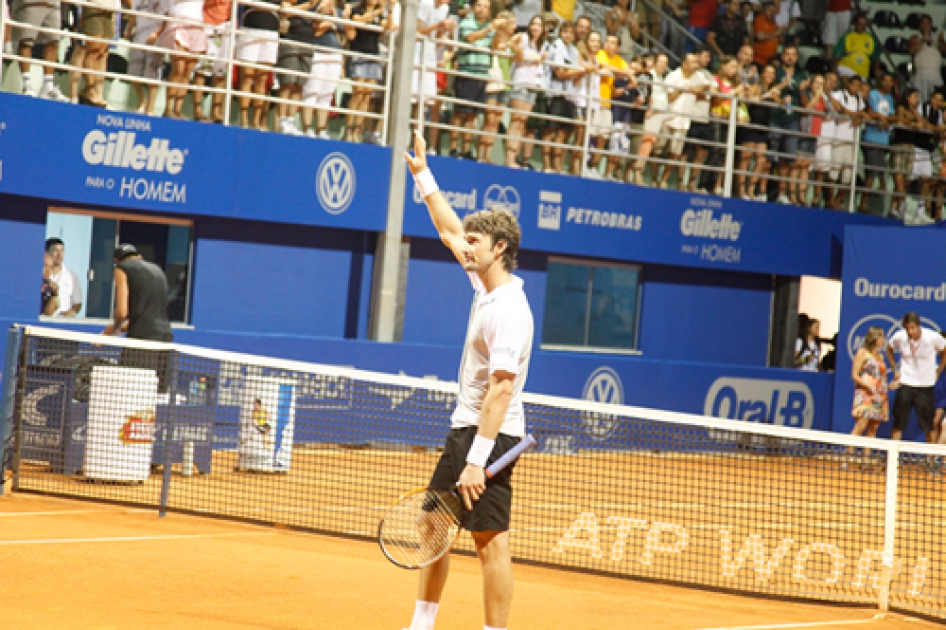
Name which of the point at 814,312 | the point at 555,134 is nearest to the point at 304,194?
the point at 555,134

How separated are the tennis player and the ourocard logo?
19.0 ft

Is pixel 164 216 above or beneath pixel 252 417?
above

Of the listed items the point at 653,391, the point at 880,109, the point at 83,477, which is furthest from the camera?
the point at 880,109

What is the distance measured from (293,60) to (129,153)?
2725 mm

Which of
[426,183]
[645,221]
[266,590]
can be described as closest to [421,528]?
[426,183]

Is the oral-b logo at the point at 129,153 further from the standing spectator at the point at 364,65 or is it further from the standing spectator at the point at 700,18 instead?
the standing spectator at the point at 700,18

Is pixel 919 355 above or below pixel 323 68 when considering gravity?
below

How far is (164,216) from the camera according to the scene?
1622 centimetres

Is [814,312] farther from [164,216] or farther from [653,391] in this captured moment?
[164,216]

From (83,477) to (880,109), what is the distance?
55.9 ft

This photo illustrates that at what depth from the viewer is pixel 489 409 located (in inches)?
219

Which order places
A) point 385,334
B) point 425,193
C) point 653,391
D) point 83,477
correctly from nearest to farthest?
point 425,193
point 83,477
point 385,334
point 653,391

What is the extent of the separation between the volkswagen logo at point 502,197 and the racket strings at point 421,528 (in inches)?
502

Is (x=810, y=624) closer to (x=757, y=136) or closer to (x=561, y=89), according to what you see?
(x=561, y=89)
